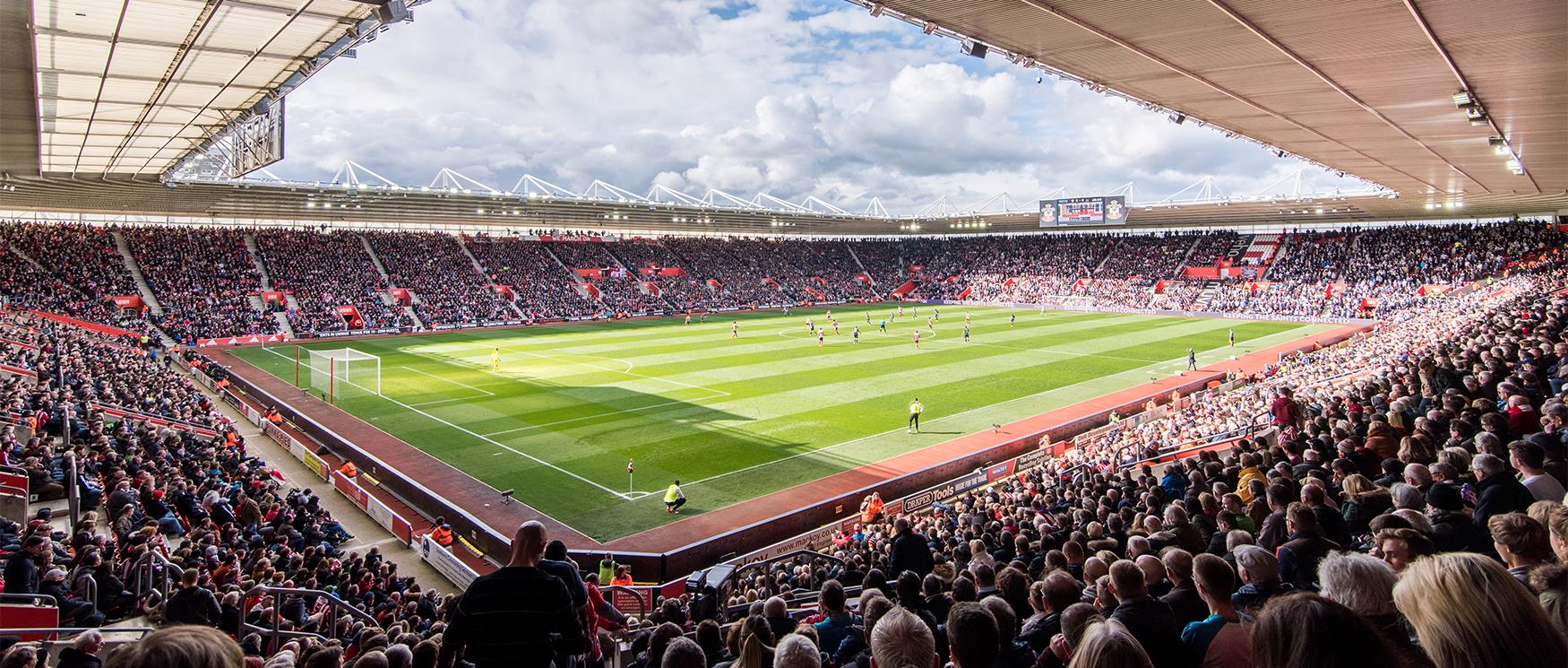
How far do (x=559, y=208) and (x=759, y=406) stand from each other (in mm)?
40179

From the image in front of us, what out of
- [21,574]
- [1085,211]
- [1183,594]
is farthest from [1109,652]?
[1085,211]

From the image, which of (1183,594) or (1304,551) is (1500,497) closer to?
(1304,551)

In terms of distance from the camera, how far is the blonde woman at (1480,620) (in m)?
2.17

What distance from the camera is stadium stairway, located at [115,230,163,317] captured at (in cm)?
4800

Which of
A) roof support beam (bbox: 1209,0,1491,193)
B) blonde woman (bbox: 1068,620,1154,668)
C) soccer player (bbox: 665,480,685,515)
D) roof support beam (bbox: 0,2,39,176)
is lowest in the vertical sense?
soccer player (bbox: 665,480,685,515)

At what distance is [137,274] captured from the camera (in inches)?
1981

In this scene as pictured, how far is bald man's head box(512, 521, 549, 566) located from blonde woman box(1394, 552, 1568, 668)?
3.85 meters

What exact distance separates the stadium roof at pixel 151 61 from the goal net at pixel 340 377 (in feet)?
32.1

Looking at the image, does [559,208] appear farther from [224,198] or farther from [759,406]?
[759,406]

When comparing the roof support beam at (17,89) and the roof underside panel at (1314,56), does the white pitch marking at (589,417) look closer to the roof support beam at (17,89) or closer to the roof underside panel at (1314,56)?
the roof support beam at (17,89)

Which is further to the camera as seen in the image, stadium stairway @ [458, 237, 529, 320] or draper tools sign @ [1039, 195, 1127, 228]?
draper tools sign @ [1039, 195, 1127, 228]

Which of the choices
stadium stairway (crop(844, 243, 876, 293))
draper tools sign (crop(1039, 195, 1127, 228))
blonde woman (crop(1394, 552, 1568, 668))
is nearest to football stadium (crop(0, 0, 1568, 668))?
blonde woman (crop(1394, 552, 1568, 668))

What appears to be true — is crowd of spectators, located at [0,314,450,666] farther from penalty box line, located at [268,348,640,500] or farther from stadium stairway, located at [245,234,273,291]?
stadium stairway, located at [245,234,273,291]

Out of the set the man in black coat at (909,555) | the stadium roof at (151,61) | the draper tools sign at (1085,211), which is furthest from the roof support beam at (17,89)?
the draper tools sign at (1085,211)
